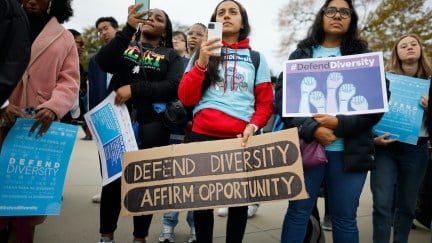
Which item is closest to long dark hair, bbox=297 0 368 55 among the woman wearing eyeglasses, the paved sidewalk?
the woman wearing eyeglasses

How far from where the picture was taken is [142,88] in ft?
7.57

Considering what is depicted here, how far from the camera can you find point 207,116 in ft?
6.89

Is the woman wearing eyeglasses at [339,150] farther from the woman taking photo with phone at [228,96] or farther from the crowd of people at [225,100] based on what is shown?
the woman taking photo with phone at [228,96]

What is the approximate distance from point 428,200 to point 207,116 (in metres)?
2.94

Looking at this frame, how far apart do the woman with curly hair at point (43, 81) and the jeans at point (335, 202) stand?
1509 millimetres

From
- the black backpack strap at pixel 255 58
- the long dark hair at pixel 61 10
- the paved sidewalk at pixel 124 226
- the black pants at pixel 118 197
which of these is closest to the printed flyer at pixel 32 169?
the black pants at pixel 118 197

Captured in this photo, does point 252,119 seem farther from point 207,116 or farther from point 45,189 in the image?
point 45,189

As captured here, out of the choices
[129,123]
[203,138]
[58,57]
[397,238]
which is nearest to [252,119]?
[203,138]

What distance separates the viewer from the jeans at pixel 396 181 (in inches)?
97.0

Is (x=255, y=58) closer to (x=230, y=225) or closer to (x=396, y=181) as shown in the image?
(x=230, y=225)

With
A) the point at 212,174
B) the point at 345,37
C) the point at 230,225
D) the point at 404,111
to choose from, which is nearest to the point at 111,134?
the point at 212,174

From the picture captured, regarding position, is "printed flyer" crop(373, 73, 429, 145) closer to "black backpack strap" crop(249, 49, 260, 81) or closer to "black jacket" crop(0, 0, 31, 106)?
"black backpack strap" crop(249, 49, 260, 81)

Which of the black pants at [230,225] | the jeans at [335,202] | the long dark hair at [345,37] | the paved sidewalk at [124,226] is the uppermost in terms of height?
the long dark hair at [345,37]

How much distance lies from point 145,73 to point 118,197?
0.92m
